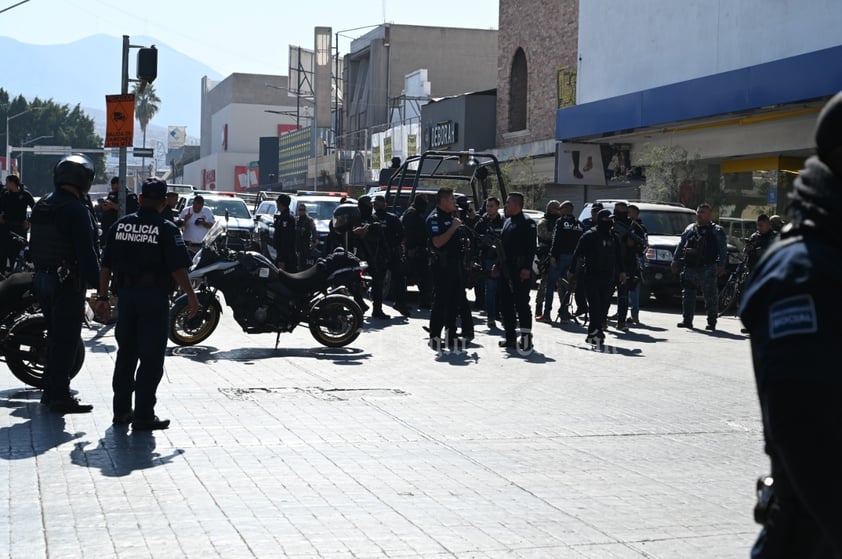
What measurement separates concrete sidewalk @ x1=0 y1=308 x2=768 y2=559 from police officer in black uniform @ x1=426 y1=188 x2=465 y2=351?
1.51 metres

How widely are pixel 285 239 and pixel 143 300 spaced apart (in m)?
13.2

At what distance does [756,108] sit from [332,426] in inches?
789

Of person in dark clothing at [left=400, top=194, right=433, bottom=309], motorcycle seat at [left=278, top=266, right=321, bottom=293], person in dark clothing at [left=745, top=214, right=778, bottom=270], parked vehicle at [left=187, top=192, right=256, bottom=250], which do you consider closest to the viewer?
motorcycle seat at [left=278, top=266, right=321, bottom=293]

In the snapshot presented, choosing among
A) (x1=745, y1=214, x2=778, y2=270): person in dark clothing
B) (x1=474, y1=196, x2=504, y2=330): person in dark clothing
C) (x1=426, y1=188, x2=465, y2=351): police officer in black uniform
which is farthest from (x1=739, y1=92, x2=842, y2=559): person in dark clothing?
(x1=745, y1=214, x2=778, y2=270): person in dark clothing

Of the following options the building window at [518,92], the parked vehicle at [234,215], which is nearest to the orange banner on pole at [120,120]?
the parked vehicle at [234,215]

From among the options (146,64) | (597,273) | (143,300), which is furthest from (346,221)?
(143,300)

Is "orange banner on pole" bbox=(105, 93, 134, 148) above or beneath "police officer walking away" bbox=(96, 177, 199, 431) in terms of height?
above

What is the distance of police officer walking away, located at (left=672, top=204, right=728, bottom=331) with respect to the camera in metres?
17.4

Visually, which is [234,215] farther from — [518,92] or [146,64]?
[518,92]

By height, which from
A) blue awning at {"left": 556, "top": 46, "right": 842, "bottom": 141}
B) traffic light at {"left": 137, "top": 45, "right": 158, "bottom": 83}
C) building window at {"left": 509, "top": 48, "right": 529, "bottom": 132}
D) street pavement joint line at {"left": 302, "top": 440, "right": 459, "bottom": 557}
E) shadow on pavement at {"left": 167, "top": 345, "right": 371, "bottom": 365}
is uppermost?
building window at {"left": 509, "top": 48, "right": 529, "bottom": 132}

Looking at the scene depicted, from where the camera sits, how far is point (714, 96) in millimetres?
28062

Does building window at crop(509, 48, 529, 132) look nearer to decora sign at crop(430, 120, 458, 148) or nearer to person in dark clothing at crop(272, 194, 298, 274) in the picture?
decora sign at crop(430, 120, 458, 148)

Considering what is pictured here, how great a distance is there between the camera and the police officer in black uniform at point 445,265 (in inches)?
540

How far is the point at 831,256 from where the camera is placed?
2.70 meters
